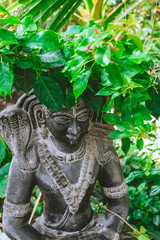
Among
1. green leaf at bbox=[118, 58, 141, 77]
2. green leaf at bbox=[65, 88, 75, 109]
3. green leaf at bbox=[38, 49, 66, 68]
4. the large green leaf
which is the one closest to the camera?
green leaf at bbox=[118, 58, 141, 77]

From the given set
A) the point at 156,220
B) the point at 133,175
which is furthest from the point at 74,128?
the point at 156,220

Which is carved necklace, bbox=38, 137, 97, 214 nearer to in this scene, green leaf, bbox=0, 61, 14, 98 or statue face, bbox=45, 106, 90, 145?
statue face, bbox=45, 106, 90, 145

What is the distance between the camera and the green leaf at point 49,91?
0.89 m

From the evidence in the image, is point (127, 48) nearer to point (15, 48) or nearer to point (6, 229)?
point (15, 48)

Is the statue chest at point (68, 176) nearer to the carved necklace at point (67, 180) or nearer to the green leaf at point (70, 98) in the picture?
the carved necklace at point (67, 180)

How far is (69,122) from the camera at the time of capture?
1065 mm

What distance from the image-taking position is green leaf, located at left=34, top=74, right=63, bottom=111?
89 cm

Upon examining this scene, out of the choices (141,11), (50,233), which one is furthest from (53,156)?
(141,11)

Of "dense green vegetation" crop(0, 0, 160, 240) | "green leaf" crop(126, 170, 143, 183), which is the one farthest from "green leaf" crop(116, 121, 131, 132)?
"green leaf" crop(126, 170, 143, 183)

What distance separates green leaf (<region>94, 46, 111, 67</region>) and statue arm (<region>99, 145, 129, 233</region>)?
0.70m

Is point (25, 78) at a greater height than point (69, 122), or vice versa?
point (25, 78)

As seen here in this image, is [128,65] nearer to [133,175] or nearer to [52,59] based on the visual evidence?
[52,59]

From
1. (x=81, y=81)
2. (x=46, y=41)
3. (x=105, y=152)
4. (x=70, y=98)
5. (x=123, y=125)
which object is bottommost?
(x=105, y=152)

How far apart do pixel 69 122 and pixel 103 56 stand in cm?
49
